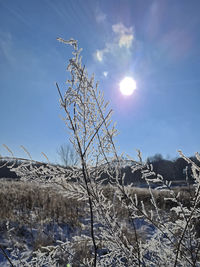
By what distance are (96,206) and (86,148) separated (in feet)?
1.11

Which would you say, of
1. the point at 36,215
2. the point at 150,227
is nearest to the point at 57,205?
the point at 36,215

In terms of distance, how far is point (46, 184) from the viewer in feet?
2.79

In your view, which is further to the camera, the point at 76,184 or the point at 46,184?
the point at 76,184

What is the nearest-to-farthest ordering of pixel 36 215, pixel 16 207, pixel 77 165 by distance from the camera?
pixel 77 165 → pixel 36 215 → pixel 16 207

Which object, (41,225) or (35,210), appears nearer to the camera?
(41,225)

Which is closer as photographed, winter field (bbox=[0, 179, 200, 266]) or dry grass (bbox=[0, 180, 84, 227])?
winter field (bbox=[0, 179, 200, 266])

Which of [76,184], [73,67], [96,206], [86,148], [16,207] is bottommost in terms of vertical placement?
[16,207]

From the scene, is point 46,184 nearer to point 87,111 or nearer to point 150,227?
point 87,111

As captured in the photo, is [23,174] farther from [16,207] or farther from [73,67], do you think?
[16,207]

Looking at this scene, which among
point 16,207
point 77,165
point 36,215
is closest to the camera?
point 77,165

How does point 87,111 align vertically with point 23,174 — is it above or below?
above

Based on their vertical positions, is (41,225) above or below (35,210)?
below

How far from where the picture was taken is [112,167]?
0.96 m

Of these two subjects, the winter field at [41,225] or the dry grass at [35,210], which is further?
the dry grass at [35,210]
